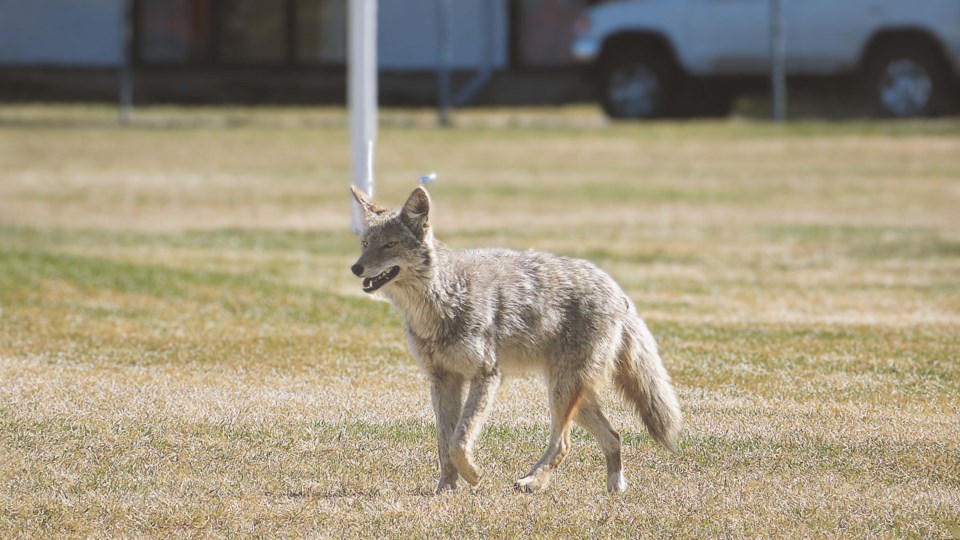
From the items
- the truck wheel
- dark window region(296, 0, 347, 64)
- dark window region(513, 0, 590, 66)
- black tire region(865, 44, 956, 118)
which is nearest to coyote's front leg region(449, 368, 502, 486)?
black tire region(865, 44, 956, 118)

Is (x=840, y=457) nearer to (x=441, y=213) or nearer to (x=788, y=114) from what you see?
(x=441, y=213)

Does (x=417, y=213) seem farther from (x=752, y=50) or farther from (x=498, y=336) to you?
(x=752, y=50)

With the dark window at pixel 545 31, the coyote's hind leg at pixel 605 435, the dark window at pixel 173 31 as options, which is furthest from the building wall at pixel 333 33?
the coyote's hind leg at pixel 605 435

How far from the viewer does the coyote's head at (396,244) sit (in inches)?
249

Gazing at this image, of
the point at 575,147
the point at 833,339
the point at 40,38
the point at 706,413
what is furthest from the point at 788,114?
the point at 706,413

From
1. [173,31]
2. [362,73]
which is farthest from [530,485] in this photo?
[173,31]

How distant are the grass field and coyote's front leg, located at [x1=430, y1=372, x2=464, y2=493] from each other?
0.32 ft

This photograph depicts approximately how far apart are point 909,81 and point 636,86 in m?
4.04

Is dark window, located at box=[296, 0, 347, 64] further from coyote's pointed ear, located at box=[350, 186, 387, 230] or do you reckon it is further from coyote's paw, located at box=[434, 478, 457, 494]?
coyote's paw, located at box=[434, 478, 457, 494]

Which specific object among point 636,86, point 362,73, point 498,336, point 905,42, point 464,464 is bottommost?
point 464,464

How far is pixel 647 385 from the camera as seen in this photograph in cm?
675

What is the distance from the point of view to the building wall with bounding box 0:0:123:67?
29938 millimetres

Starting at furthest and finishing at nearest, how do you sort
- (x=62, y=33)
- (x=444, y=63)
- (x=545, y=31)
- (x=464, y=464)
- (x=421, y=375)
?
1. (x=62, y=33)
2. (x=545, y=31)
3. (x=444, y=63)
4. (x=421, y=375)
5. (x=464, y=464)

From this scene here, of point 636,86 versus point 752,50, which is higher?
point 752,50
